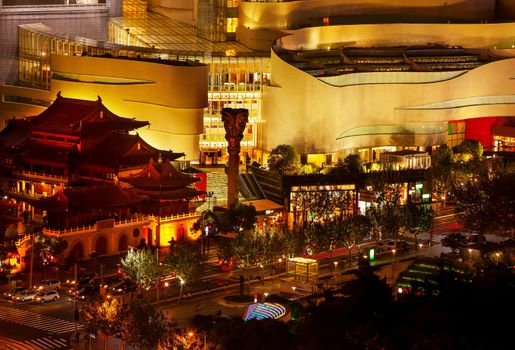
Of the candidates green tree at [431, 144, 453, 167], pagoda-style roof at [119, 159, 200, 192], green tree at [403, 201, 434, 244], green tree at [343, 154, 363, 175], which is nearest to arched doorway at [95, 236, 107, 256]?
pagoda-style roof at [119, 159, 200, 192]

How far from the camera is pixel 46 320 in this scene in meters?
73.9

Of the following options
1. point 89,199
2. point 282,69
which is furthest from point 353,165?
point 89,199

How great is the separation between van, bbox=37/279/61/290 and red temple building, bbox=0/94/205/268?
510 centimetres

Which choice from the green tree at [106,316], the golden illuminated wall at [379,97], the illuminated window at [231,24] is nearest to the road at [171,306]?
the green tree at [106,316]

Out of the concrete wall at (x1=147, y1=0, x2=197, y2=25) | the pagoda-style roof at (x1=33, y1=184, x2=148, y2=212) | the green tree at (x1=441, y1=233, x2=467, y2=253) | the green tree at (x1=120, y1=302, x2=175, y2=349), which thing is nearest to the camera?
the green tree at (x1=120, y1=302, x2=175, y2=349)

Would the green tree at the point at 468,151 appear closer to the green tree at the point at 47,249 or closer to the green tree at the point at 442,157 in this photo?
the green tree at the point at 442,157

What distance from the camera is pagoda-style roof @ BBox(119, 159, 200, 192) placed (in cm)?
9300

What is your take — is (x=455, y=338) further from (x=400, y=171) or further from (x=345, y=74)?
(x=345, y=74)

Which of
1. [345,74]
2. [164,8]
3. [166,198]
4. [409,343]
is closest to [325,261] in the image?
[166,198]

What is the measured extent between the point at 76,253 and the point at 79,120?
1606 centimetres

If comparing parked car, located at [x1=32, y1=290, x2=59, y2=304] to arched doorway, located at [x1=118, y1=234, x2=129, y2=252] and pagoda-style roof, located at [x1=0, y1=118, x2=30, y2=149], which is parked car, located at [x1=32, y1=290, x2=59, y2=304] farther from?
pagoda-style roof, located at [x1=0, y1=118, x2=30, y2=149]

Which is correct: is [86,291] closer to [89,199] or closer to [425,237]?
[89,199]

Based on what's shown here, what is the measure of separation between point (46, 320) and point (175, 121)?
111 ft

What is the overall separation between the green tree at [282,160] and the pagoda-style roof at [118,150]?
8451mm
